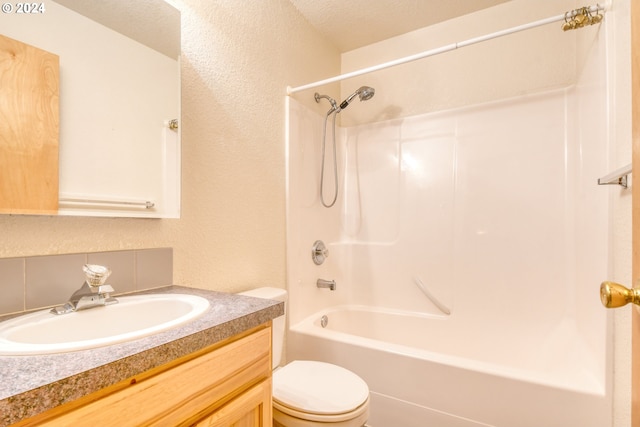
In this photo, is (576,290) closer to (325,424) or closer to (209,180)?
(325,424)

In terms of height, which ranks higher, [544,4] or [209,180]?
[544,4]

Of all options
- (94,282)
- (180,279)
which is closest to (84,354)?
(94,282)

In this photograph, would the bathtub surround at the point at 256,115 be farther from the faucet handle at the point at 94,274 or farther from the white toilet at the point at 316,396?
the white toilet at the point at 316,396

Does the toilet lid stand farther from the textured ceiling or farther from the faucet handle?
the textured ceiling

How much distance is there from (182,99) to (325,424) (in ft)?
4.37

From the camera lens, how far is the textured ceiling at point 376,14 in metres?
1.93

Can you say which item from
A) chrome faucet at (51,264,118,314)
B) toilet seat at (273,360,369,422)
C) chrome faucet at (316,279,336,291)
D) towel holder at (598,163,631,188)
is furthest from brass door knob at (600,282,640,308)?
chrome faucet at (316,279,336,291)

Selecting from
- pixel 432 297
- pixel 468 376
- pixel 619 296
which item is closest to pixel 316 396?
pixel 468 376

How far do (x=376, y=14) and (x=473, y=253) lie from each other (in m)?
1.67

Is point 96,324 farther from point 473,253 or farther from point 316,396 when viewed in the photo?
point 473,253

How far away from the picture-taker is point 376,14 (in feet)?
6.65

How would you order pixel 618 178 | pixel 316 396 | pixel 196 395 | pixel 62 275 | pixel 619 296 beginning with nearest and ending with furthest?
pixel 619 296, pixel 196 395, pixel 62 275, pixel 618 178, pixel 316 396

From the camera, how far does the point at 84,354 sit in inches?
21.4

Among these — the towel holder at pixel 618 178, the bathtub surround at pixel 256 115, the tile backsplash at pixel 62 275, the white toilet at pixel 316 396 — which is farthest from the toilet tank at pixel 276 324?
the towel holder at pixel 618 178
